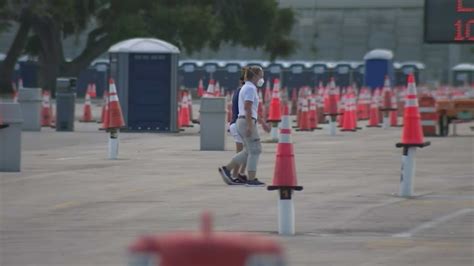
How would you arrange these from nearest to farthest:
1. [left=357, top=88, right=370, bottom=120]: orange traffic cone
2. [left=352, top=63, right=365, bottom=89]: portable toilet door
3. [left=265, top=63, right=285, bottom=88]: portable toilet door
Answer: [left=357, top=88, right=370, bottom=120]: orange traffic cone
[left=352, top=63, right=365, bottom=89]: portable toilet door
[left=265, top=63, right=285, bottom=88]: portable toilet door

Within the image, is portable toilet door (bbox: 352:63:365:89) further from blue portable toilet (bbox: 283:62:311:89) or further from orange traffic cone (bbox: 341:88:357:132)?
orange traffic cone (bbox: 341:88:357:132)

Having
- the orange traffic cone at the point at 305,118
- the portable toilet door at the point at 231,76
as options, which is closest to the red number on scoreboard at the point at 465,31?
the orange traffic cone at the point at 305,118

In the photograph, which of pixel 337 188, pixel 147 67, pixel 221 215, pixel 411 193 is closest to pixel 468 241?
pixel 221 215

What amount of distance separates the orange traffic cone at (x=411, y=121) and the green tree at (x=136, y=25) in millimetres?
36714

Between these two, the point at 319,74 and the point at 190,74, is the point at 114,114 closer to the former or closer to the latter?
the point at 319,74

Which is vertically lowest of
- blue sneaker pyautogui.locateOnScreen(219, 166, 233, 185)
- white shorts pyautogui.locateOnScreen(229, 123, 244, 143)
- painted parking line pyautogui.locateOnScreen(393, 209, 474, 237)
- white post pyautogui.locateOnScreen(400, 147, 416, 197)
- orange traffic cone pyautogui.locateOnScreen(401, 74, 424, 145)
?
painted parking line pyautogui.locateOnScreen(393, 209, 474, 237)

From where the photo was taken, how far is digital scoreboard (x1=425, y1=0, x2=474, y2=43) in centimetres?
1922

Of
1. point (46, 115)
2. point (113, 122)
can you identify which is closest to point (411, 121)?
point (113, 122)

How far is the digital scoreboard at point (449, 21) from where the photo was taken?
19219 millimetres

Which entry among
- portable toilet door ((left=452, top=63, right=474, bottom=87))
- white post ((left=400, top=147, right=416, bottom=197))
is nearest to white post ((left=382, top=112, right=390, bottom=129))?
white post ((left=400, top=147, right=416, bottom=197))

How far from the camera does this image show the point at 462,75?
83375 millimetres

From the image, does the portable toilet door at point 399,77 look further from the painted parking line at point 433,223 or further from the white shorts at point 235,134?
the painted parking line at point 433,223

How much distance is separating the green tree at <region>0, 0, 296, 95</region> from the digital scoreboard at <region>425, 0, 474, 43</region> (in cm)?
3513

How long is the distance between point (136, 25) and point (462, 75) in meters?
31.9
